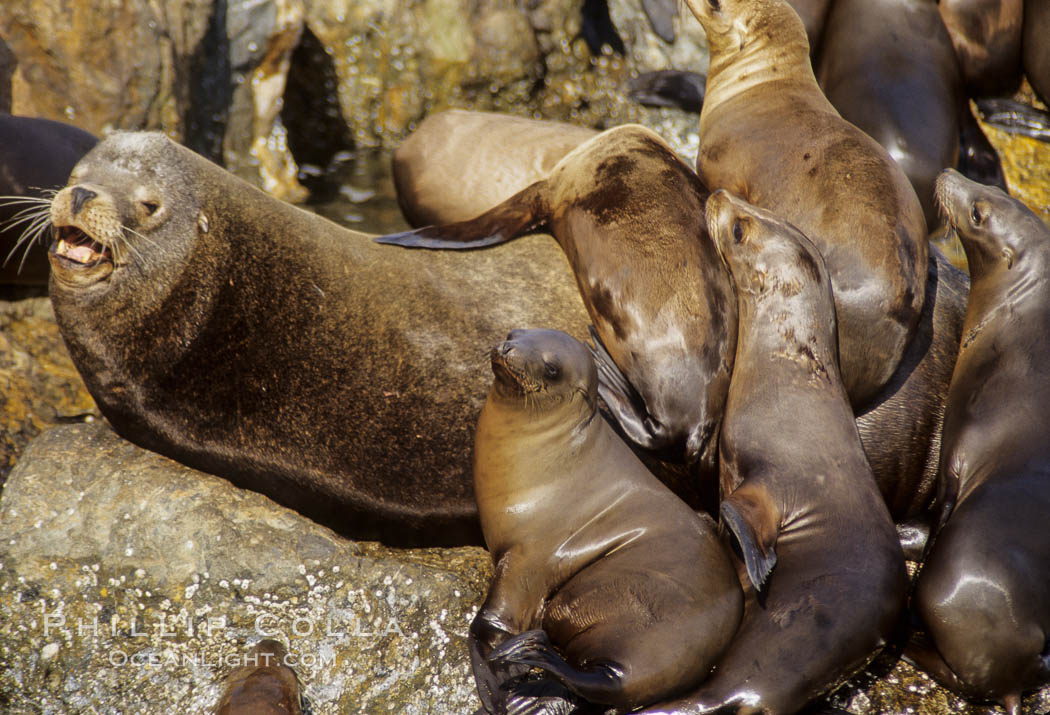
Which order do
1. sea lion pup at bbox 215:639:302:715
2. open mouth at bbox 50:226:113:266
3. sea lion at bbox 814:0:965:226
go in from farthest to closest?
sea lion at bbox 814:0:965:226 → open mouth at bbox 50:226:113:266 → sea lion pup at bbox 215:639:302:715

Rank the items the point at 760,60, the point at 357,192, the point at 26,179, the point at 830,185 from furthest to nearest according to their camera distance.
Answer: the point at 357,192, the point at 26,179, the point at 760,60, the point at 830,185

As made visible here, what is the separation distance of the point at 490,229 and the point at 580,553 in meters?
1.82

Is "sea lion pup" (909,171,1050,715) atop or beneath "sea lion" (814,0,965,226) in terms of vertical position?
beneath

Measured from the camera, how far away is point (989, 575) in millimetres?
3643

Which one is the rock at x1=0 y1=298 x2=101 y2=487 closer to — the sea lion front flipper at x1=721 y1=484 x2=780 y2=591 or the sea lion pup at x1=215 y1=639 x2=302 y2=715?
the sea lion pup at x1=215 y1=639 x2=302 y2=715

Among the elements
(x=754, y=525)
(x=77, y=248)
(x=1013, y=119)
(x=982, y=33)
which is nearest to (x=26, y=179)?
(x=77, y=248)

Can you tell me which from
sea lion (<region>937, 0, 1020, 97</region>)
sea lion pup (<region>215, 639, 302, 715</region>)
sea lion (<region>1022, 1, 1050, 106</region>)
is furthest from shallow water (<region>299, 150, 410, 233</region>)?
sea lion (<region>1022, 1, 1050, 106</region>)

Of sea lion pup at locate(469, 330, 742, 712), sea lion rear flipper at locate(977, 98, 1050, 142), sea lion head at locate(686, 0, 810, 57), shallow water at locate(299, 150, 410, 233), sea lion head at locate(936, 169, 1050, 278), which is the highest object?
sea lion head at locate(686, 0, 810, 57)

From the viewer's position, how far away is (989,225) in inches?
194

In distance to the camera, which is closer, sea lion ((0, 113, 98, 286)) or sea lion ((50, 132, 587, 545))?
sea lion ((50, 132, 587, 545))

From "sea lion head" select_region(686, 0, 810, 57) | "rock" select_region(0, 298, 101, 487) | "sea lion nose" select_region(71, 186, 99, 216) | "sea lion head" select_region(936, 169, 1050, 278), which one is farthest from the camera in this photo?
"sea lion head" select_region(686, 0, 810, 57)

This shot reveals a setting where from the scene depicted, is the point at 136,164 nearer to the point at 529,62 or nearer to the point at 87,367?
the point at 87,367

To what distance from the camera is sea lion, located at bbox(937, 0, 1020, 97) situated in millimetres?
7043

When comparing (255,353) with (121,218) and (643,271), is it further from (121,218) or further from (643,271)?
(643,271)
